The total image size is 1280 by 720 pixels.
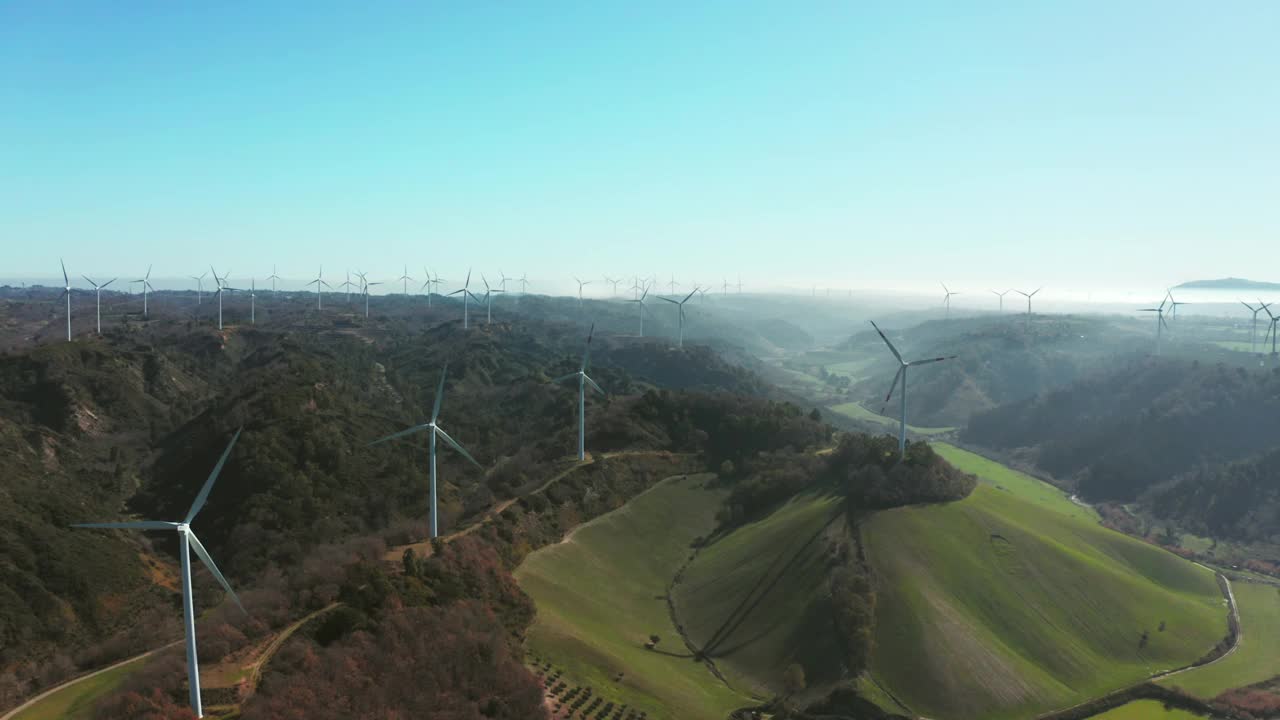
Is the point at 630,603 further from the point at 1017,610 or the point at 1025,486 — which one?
the point at 1025,486

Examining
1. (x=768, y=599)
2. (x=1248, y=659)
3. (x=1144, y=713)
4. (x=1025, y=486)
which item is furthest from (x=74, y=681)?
(x=1025, y=486)

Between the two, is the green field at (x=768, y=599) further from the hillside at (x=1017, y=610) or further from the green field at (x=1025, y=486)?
the green field at (x=1025, y=486)

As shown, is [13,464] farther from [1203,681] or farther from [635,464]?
[1203,681]

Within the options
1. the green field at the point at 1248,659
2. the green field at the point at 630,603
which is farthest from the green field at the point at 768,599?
the green field at the point at 1248,659

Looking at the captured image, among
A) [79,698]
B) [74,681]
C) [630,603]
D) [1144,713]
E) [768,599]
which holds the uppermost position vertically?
[79,698]

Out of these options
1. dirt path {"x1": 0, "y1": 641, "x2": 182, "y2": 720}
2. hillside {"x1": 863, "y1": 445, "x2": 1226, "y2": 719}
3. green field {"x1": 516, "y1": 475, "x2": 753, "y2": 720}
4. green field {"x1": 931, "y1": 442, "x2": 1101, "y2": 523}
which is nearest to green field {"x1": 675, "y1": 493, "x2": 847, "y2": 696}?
green field {"x1": 516, "y1": 475, "x2": 753, "y2": 720}

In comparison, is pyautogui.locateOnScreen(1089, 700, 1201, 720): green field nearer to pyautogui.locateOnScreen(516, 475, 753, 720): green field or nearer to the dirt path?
pyautogui.locateOnScreen(516, 475, 753, 720): green field
